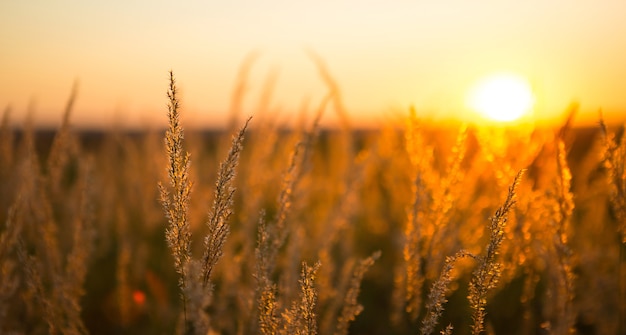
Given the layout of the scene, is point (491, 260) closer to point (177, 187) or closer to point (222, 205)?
point (222, 205)

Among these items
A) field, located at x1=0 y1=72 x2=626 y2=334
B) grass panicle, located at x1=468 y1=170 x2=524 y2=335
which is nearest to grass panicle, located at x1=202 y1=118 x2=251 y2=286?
field, located at x1=0 y1=72 x2=626 y2=334

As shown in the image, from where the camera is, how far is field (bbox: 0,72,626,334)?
1303mm

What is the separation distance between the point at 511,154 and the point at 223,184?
179 cm

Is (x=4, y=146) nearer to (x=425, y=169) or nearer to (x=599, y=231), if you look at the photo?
(x=425, y=169)

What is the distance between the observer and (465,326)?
2.41 metres

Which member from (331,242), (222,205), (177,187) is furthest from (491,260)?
(331,242)

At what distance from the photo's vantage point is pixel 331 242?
9.12 ft

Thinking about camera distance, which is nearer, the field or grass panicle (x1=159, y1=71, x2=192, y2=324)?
grass panicle (x1=159, y1=71, x2=192, y2=324)

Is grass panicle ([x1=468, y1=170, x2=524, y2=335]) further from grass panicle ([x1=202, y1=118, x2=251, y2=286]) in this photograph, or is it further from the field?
grass panicle ([x1=202, y1=118, x2=251, y2=286])

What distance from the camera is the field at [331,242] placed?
51.3 inches

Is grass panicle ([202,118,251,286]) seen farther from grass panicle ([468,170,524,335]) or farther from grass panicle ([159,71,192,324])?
grass panicle ([468,170,524,335])

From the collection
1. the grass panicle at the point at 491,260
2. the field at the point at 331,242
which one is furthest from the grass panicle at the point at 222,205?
the grass panicle at the point at 491,260

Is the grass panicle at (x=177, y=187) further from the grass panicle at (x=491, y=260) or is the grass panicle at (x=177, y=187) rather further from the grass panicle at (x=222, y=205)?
the grass panicle at (x=491, y=260)

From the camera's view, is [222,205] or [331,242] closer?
[222,205]
